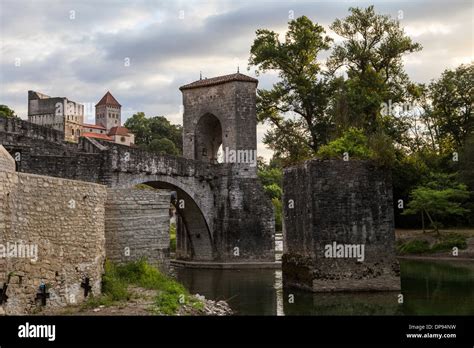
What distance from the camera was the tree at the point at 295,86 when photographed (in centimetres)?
3478

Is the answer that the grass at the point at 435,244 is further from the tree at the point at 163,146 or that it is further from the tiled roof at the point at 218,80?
the tree at the point at 163,146

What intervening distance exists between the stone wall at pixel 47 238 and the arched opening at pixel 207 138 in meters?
23.8

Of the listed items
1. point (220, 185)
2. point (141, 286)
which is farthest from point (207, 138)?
point (141, 286)

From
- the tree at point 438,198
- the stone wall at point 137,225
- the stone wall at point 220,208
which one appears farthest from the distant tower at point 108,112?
the stone wall at point 137,225

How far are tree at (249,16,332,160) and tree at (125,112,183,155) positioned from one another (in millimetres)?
37998

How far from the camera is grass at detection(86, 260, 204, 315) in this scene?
12.6 meters

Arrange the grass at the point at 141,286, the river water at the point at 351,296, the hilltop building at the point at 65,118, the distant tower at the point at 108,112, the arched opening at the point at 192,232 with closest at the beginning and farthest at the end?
the grass at the point at 141,286, the river water at the point at 351,296, the arched opening at the point at 192,232, the hilltop building at the point at 65,118, the distant tower at the point at 108,112

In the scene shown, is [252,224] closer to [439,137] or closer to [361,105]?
[361,105]

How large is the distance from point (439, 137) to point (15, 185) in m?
38.2

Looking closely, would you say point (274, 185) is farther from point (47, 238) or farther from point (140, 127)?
point (47, 238)

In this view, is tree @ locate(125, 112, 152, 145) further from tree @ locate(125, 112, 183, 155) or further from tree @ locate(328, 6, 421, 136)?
tree @ locate(328, 6, 421, 136)

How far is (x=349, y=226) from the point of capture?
20.2 metres
